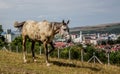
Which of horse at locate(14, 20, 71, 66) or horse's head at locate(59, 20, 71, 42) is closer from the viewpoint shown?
horse's head at locate(59, 20, 71, 42)

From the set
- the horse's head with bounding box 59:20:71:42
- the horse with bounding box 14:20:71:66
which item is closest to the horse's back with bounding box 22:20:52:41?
the horse with bounding box 14:20:71:66

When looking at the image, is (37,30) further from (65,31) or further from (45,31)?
(65,31)

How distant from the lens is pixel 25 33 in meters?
21.1

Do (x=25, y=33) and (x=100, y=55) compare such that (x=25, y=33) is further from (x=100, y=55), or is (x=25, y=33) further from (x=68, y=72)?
(x=100, y=55)

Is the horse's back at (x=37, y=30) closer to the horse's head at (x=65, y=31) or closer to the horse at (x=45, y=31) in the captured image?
the horse at (x=45, y=31)

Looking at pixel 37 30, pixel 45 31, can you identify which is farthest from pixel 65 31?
pixel 37 30

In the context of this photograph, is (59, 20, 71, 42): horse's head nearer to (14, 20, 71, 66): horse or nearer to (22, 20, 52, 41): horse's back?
(14, 20, 71, 66): horse

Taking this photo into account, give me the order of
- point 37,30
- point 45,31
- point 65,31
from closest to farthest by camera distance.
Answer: point 65,31 → point 45,31 → point 37,30

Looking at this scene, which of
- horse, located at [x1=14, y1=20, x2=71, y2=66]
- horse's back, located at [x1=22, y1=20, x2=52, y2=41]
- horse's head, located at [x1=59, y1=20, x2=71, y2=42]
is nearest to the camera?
horse's head, located at [x1=59, y1=20, x2=71, y2=42]

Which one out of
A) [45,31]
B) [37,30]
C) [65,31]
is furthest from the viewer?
[37,30]

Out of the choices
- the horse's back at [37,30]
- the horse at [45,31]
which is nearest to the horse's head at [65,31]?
the horse at [45,31]

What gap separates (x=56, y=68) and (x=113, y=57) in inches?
700

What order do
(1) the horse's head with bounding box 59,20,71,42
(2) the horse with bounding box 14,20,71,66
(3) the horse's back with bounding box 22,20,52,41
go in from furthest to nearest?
(3) the horse's back with bounding box 22,20,52,41
(2) the horse with bounding box 14,20,71,66
(1) the horse's head with bounding box 59,20,71,42

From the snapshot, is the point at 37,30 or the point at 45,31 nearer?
the point at 45,31
